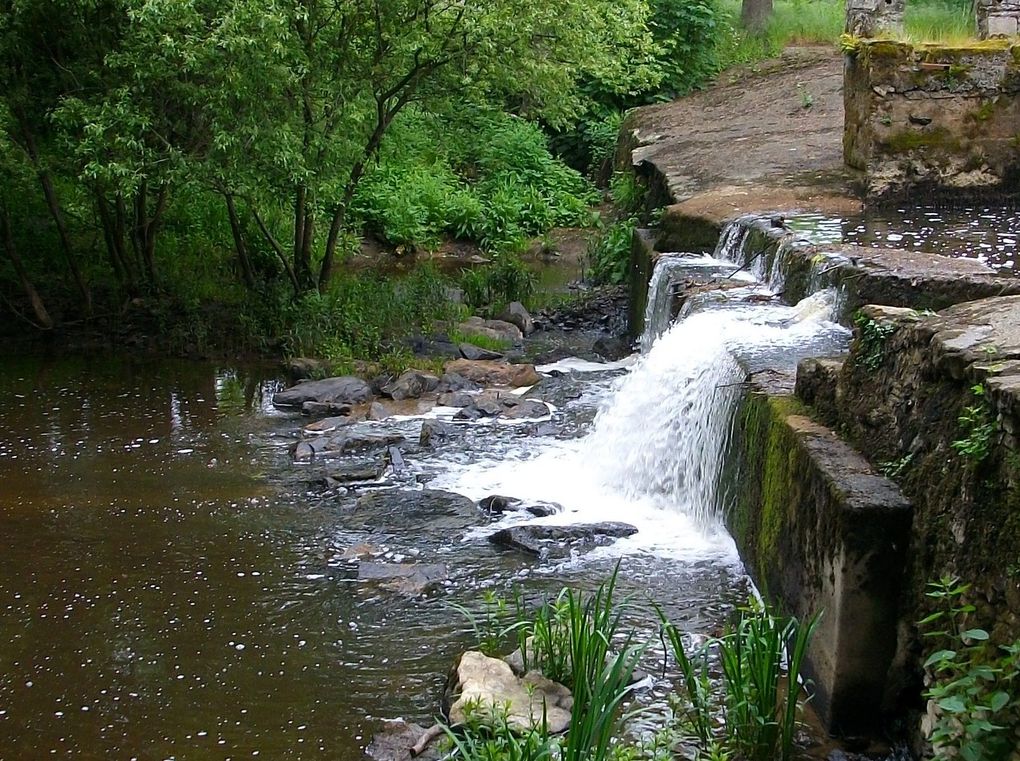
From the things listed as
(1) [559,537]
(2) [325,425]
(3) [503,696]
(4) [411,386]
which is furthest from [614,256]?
(3) [503,696]

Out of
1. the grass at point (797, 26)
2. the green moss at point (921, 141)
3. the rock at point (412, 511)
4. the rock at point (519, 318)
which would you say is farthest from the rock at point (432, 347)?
the grass at point (797, 26)

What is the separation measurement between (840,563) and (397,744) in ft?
5.86

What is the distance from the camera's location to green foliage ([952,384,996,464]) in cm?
381

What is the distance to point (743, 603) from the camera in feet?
18.7

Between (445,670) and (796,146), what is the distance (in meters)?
9.77

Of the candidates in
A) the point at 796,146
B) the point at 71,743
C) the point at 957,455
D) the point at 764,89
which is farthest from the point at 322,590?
the point at 764,89

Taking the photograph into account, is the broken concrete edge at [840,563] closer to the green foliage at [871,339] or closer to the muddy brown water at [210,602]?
the green foliage at [871,339]

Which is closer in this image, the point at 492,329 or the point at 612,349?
the point at 612,349

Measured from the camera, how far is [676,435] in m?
7.45

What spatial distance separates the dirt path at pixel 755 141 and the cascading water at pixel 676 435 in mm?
2749

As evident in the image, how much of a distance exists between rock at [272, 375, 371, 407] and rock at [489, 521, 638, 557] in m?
3.41

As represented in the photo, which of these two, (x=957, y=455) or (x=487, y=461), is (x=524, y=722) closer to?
(x=957, y=455)

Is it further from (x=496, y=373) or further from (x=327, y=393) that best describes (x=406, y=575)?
(x=496, y=373)

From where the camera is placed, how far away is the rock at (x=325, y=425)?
29.6 feet
